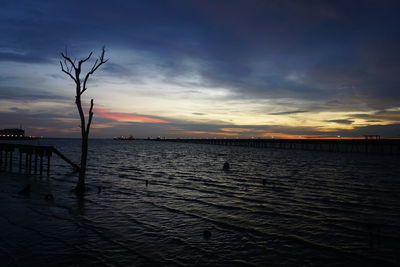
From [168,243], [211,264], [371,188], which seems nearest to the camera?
[211,264]

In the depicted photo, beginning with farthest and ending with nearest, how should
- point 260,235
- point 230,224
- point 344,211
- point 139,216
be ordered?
point 344,211
point 139,216
point 230,224
point 260,235

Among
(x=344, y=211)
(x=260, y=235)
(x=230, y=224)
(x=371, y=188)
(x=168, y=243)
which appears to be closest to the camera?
(x=168, y=243)

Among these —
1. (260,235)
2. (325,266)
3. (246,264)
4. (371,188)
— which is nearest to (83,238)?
(246,264)

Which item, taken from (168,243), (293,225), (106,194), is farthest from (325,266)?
(106,194)

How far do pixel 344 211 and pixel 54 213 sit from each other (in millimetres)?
13914

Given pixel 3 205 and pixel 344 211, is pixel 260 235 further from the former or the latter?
pixel 3 205

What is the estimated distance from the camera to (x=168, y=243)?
870 centimetres

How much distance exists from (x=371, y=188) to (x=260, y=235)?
15.4m

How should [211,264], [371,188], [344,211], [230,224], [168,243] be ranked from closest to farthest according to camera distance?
[211,264], [168,243], [230,224], [344,211], [371,188]

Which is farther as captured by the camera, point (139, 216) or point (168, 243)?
point (139, 216)

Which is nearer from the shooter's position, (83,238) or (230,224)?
(83,238)

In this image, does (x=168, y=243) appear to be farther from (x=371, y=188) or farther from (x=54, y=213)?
(x=371, y=188)

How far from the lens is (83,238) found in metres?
8.80

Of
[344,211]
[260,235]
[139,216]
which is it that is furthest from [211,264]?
[344,211]
